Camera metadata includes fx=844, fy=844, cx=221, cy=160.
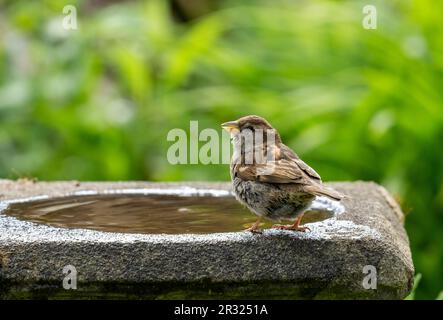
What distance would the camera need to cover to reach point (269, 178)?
317cm

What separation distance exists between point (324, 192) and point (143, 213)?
40.8 inches

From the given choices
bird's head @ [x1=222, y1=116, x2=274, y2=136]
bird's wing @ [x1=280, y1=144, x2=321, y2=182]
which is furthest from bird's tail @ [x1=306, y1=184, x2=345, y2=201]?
bird's head @ [x1=222, y1=116, x2=274, y2=136]

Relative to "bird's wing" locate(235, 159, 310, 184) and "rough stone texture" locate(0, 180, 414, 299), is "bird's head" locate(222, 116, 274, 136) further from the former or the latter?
"rough stone texture" locate(0, 180, 414, 299)

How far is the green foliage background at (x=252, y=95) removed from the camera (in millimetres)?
5844

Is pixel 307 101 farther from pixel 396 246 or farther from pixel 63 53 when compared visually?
pixel 396 246

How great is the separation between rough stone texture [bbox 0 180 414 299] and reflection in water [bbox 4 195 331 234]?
35 centimetres

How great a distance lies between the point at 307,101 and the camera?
6184 mm

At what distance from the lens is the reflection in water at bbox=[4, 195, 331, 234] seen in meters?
3.39

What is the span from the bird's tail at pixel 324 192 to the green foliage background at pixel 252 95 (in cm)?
261

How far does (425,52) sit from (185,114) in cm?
196

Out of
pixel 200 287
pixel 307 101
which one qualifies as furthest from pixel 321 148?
pixel 200 287

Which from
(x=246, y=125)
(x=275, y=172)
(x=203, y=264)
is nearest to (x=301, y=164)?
(x=275, y=172)

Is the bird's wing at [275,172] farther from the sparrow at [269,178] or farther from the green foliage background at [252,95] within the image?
the green foliage background at [252,95]

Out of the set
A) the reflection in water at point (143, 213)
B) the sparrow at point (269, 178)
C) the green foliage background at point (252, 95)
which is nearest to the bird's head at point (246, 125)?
the sparrow at point (269, 178)
